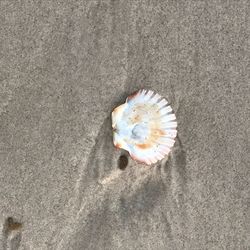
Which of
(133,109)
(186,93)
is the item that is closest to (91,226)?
(133,109)

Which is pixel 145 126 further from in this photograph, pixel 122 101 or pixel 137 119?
pixel 122 101

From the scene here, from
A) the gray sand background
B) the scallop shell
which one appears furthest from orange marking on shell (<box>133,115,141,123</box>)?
the gray sand background

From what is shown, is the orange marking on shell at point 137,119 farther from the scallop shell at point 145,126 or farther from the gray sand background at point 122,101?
the gray sand background at point 122,101

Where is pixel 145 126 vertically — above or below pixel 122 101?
below

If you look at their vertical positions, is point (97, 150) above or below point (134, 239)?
above

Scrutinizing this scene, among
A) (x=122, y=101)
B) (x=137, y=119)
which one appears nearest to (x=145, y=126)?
(x=137, y=119)

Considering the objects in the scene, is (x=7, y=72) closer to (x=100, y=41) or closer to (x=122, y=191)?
(x=100, y=41)

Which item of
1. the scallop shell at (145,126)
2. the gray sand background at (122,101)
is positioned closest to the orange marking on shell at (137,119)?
the scallop shell at (145,126)
